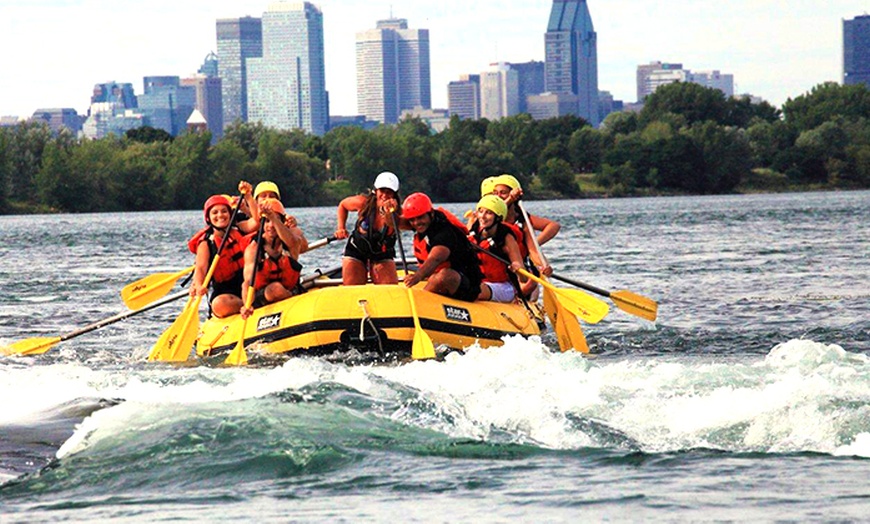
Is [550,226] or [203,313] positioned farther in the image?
[203,313]

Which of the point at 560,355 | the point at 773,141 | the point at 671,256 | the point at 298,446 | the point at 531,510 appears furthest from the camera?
the point at 773,141

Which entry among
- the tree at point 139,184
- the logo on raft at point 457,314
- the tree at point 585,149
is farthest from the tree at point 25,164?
the logo on raft at point 457,314

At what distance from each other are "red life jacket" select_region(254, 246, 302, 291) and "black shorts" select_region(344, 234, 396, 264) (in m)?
0.50

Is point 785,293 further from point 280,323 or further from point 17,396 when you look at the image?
point 17,396

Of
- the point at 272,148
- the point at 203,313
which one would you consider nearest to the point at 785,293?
the point at 203,313

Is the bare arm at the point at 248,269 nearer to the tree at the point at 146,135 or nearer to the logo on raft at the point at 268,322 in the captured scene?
the logo on raft at the point at 268,322

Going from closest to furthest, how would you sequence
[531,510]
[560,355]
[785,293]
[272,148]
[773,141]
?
[531,510]
[560,355]
[785,293]
[272,148]
[773,141]

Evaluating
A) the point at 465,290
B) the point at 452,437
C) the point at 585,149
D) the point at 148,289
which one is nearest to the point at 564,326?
the point at 465,290

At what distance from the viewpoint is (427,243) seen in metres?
12.7

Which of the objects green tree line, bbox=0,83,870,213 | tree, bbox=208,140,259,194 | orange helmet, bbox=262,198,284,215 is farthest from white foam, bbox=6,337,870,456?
tree, bbox=208,140,259,194

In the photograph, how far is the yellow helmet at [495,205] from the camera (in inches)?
525

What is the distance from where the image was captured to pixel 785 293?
19.5 metres

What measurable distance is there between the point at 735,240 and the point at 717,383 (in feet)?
82.0

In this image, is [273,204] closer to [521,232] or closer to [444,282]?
[444,282]
